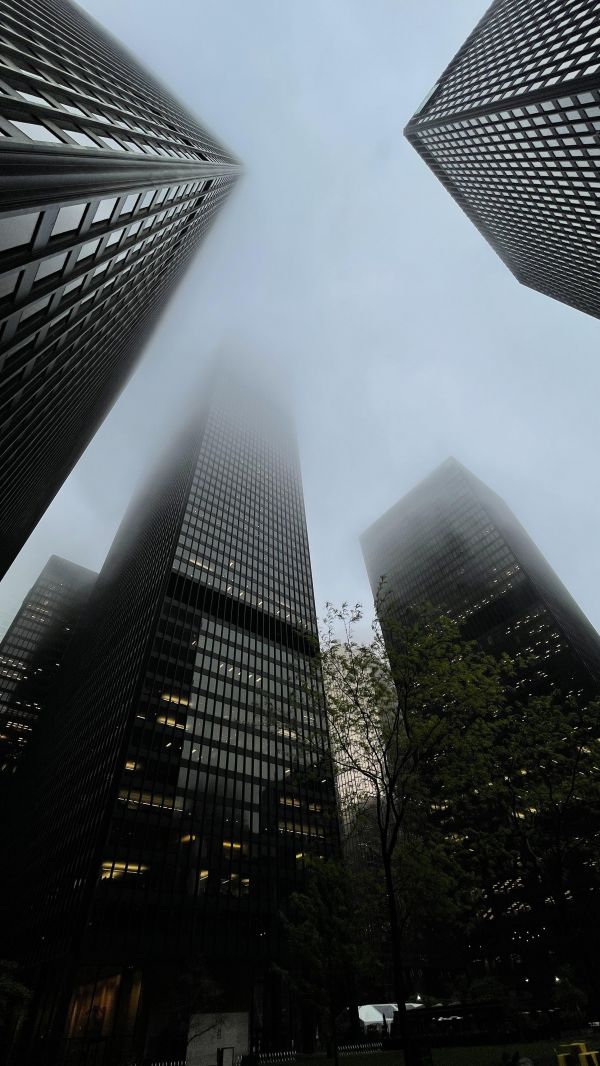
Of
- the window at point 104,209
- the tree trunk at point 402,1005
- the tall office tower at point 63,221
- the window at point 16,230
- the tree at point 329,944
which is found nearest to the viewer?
the window at point 16,230

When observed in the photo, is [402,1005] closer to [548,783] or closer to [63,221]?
[548,783]

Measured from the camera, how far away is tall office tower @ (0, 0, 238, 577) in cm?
1577

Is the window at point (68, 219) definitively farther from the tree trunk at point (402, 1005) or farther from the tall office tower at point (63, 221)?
the tree trunk at point (402, 1005)

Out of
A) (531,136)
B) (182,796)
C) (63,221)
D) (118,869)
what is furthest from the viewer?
(531,136)

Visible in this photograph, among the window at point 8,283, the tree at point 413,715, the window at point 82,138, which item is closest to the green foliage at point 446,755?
the tree at point 413,715

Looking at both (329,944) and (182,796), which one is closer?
(329,944)

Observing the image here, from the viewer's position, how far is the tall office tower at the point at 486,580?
116m

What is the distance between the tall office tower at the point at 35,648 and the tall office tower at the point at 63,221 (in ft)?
394

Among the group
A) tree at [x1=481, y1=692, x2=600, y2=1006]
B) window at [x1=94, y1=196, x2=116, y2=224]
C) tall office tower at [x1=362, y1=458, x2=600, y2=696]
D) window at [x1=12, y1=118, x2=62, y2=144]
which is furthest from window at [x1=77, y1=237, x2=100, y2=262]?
tall office tower at [x1=362, y1=458, x2=600, y2=696]

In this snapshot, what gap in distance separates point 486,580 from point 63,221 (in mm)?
138751

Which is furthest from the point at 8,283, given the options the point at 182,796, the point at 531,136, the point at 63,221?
the point at 531,136

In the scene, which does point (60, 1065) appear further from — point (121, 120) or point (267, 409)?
point (267, 409)

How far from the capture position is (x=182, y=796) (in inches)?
2445

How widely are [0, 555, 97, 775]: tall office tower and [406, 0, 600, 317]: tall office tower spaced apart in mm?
163784
